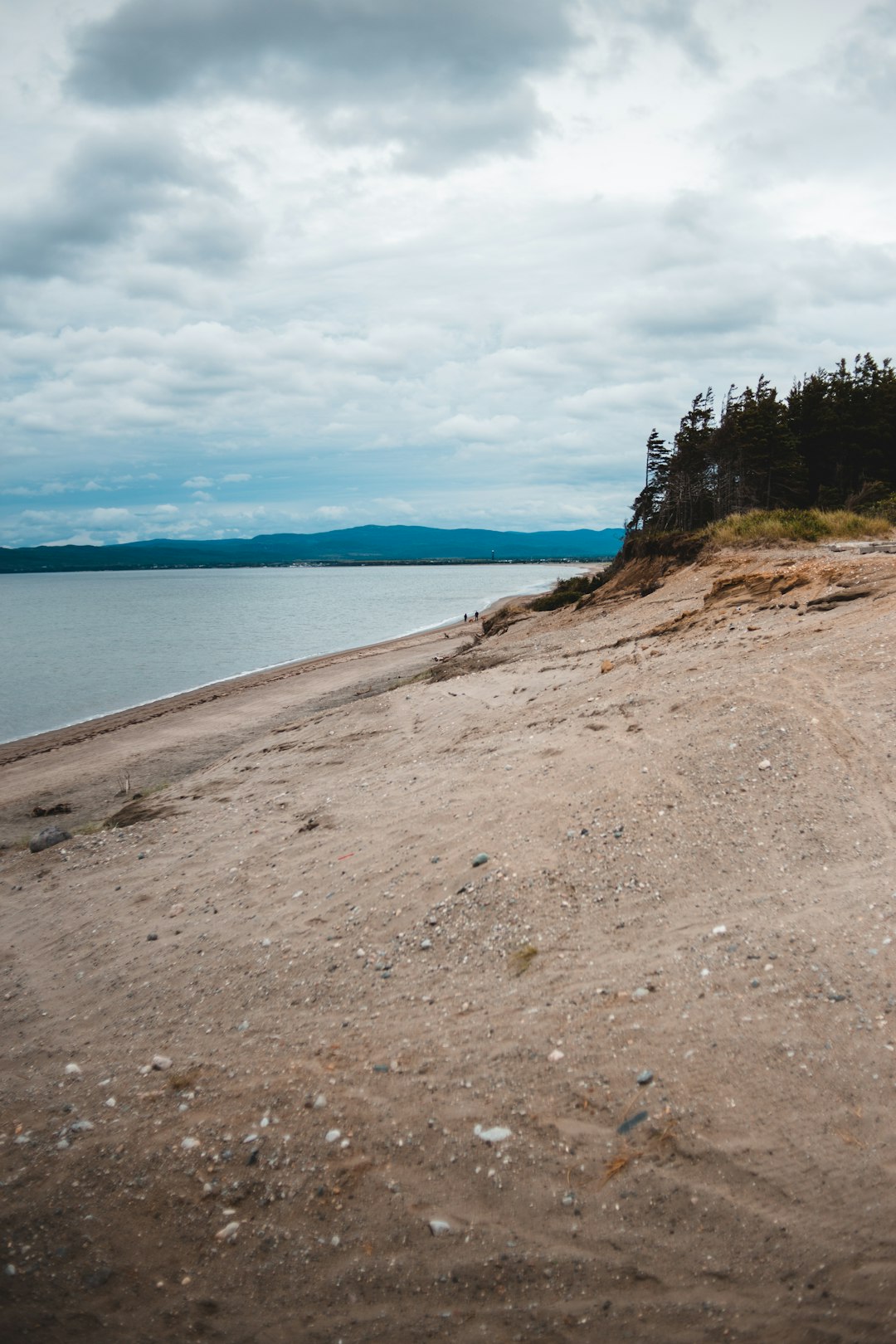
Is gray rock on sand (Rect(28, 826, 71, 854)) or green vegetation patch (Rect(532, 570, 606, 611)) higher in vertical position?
green vegetation patch (Rect(532, 570, 606, 611))

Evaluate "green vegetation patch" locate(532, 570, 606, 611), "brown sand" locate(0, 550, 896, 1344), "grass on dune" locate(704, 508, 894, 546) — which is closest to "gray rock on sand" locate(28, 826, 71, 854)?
"brown sand" locate(0, 550, 896, 1344)

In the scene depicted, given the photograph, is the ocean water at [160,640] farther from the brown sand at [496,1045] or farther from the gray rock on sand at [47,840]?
the brown sand at [496,1045]

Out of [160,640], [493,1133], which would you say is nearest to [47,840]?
[493,1133]

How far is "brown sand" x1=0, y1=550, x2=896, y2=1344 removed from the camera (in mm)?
A: 3713

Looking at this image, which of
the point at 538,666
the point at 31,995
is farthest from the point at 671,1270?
the point at 538,666

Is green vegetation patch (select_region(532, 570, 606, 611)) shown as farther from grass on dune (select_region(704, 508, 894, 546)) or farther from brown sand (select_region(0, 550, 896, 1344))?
brown sand (select_region(0, 550, 896, 1344))

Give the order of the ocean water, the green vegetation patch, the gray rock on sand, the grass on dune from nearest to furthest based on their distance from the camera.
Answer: the gray rock on sand
the grass on dune
the green vegetation patch
the ocean water

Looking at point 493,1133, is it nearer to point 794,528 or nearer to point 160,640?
point 794,528

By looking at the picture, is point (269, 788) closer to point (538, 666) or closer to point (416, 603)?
point (538, 666)

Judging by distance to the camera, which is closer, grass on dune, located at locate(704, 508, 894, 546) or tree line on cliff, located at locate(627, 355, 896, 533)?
grass on dune, located at locate(704, 508, 894, 546)

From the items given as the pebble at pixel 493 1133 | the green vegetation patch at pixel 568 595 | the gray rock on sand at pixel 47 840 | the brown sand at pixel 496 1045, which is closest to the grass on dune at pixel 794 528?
the green vegetation patch at pixel 568 595

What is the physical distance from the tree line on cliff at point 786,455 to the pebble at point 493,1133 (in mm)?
27063

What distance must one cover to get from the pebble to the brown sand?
0.07ft

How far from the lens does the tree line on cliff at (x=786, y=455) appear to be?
30938 mm
